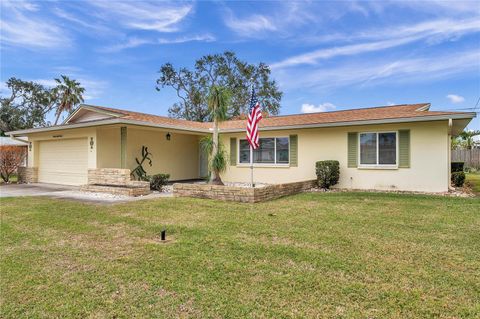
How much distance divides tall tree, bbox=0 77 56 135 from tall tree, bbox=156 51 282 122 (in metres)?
14.6

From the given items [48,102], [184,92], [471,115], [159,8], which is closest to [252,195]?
[471,115]

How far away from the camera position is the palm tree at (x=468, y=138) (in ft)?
90.7

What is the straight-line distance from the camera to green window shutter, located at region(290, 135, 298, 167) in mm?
13516

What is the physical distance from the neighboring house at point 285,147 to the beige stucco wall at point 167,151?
0.05 m

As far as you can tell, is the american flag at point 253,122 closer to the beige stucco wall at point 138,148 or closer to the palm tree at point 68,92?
the beige stucco wall at point 138,148

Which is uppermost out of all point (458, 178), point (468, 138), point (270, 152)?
point (468, 138)

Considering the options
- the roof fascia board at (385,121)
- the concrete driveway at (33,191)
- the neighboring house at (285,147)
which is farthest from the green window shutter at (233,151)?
the concrete driveway at (33,191)

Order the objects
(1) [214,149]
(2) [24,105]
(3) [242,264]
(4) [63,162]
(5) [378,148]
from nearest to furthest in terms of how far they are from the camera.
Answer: (3) [242,264] → (5) [378,148] → (1) [214,149] → (4) [63,162] → (2) [24,105]

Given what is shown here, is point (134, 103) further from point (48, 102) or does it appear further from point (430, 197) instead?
point (430, 197)

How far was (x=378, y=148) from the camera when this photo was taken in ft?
38.1

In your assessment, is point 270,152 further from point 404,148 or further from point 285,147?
point 404,148

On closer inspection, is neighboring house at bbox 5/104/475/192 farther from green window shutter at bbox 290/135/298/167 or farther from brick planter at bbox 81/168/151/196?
brick planter at bbox 81/168/151/196

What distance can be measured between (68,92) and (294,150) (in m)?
30.5

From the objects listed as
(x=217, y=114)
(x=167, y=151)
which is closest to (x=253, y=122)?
(x=217, y=114)
